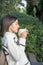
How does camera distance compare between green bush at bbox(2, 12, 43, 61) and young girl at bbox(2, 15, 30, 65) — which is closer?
young girl at bbox(2, 15, 30, 65)

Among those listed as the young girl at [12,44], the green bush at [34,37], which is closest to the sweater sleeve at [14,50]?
the young girl at [12,44]

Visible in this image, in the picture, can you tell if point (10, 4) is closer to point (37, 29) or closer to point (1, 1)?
point (1, 1)

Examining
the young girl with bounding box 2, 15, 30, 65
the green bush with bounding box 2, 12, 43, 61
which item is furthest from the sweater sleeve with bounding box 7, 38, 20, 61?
the green bush with bounding box 2, 12, 43, 61

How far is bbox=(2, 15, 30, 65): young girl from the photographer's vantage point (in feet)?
12.2

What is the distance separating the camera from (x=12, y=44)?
3766 millimetres

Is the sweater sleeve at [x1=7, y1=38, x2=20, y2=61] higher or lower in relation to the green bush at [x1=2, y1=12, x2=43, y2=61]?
higher

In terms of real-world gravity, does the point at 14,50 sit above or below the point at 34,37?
above

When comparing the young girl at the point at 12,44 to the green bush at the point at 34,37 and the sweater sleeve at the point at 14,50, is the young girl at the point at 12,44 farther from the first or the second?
the green bush at the point at 34,37

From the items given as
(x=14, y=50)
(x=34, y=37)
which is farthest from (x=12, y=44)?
(x=34, y=37)

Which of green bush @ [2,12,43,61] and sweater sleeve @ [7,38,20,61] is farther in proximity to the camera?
green bush @ [2,12,43,61]

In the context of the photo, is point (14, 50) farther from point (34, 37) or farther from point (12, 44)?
point (34, 37)

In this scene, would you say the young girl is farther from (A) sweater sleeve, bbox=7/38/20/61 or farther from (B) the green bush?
(B) the green bush

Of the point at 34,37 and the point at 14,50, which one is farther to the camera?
the point at 34,37

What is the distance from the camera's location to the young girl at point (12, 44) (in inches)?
147
